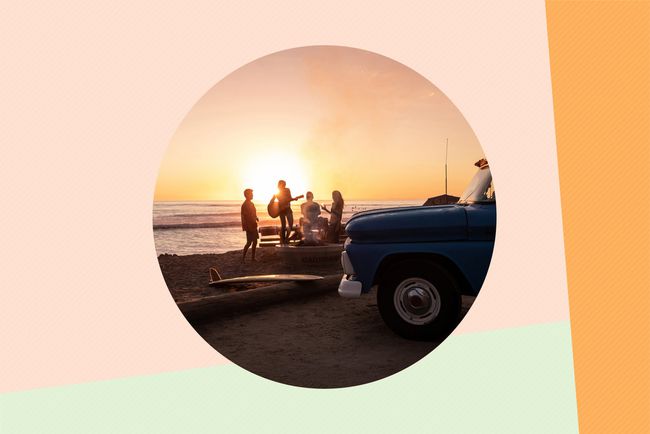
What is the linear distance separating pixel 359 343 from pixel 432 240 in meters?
1.09

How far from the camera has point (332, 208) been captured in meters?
3.70

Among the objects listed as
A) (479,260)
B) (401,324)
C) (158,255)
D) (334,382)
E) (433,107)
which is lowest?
(334,382)

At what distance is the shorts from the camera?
3.76 m

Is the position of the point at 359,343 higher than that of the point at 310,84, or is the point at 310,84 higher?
the point at 310,84

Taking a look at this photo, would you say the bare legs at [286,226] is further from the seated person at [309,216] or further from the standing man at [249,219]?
the standing man at [249,219]

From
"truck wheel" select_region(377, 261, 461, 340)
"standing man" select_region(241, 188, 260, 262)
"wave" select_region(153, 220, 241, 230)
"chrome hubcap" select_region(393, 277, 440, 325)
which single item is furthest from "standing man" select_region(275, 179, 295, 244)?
"chrome hubcap" select_region(393, 277, 440, 325)

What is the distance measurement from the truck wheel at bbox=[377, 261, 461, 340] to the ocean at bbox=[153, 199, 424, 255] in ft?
2.00

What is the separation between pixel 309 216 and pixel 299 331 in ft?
3.44

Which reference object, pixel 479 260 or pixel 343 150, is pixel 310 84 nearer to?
pixel 343 150

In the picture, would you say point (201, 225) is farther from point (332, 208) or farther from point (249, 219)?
point (332, 208)

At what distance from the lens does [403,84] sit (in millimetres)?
3842

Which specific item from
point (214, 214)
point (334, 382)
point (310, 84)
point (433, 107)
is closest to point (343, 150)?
point (310, 84)

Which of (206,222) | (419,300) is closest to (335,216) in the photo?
(419,300)

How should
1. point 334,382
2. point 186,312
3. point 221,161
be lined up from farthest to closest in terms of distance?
1. point 186,312
2. point 221,161
3. point 334,382
